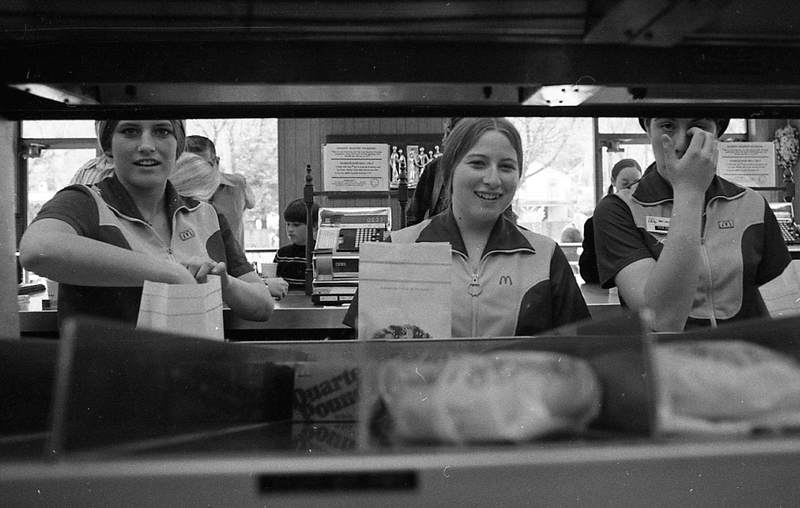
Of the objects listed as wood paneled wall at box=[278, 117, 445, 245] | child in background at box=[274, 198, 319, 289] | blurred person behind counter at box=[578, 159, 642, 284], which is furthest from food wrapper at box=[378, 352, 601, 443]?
blurred person behind counter at box=[578, 159, 642, 284]

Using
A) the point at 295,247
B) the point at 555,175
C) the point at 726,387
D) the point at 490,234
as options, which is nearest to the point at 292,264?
the point at 295,247

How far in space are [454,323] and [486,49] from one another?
0.39 metres

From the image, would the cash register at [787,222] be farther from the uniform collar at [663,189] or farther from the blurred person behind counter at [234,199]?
the blurred person behind counter at [234,199]

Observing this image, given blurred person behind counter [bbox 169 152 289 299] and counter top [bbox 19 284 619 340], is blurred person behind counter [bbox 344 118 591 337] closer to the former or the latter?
counter top [bbox 19 284 619 340]

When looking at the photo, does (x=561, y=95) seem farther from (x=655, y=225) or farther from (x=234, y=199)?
(x=234, y=199)

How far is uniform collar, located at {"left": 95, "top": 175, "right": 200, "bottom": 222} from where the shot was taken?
769 mm

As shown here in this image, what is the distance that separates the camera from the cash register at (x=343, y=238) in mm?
873

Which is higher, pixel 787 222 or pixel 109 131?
pixel 109 131

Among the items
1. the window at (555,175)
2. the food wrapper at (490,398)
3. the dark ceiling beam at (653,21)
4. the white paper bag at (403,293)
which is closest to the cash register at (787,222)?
the window at (555,175)

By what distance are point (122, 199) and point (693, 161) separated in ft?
2.29

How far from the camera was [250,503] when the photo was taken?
37cm

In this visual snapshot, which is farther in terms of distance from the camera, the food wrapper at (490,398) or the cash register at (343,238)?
the cash register at (343,238)

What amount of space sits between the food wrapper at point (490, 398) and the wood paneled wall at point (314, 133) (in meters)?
0.32

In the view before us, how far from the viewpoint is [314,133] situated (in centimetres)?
76
